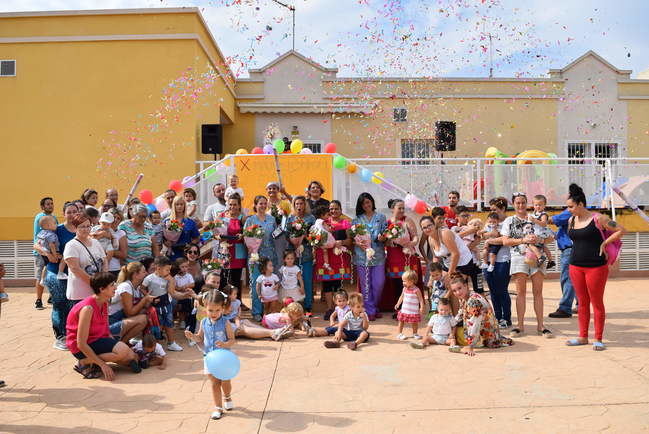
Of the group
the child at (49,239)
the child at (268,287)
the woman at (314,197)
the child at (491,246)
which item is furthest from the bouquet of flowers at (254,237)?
the child at (491,246)

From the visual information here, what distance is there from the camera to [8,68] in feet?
43.7

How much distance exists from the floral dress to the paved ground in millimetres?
165

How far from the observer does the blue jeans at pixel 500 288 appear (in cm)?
689

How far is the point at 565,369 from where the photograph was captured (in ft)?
17.2

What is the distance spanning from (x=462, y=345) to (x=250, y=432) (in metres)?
3.06

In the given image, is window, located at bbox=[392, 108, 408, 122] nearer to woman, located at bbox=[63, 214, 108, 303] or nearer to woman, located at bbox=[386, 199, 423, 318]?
woman, located at bbox=[386, 199, 423, 318]

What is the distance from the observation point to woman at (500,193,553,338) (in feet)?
21.4

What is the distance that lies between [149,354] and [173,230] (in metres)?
2.04

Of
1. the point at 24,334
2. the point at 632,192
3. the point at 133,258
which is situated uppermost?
the point at 632,192

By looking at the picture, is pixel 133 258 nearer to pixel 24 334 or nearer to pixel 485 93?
pixel 24 334

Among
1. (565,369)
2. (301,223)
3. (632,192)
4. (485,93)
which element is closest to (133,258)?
(301,223)

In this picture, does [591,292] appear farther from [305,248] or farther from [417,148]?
[417,148]

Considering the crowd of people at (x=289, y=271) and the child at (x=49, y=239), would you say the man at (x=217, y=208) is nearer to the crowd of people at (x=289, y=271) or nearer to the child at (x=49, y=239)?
the crowd of people at (x=289, y=271)

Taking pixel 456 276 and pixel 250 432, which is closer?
pixel 250 432
